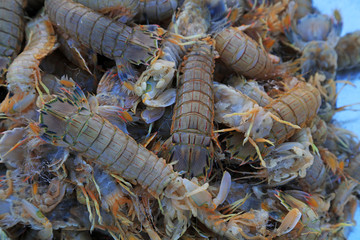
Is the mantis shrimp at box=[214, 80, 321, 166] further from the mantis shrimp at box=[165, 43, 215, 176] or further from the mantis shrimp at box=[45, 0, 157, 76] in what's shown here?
the mantis shrimp at box=[45, 0, 157, 76]

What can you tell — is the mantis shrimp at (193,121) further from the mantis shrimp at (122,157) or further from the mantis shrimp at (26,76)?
the mantis shrimp at (26,76)

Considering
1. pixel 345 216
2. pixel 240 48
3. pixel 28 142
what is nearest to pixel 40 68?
pixel 28 142

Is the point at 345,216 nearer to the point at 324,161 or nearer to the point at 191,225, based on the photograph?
the point at 324,161

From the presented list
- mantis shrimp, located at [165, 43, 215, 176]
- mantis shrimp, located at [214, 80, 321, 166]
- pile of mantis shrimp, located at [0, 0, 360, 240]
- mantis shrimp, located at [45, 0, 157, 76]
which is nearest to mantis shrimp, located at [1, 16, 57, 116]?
pile of mantis shrimp, located at [0, 0, 360, 240]

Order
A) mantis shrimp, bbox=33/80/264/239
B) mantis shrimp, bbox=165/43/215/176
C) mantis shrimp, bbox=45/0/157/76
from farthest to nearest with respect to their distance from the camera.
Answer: mantis shrimp, bbox=45/0/157/76 < mantis shrimp, bbox=165/43/215/176 < mantis shrimp, bbox=33/80/264/239

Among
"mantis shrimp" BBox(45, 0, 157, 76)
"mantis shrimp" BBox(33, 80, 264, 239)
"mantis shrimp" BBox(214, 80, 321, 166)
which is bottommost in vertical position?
"mantis shrimp" BBox(33, 80, 264, 239)

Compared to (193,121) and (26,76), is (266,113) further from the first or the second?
(26,76)

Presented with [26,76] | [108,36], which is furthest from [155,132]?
[26,76]

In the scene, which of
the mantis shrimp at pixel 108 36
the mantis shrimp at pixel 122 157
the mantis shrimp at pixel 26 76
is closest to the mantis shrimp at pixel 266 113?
the mantis shrimp at pixel 122 157
